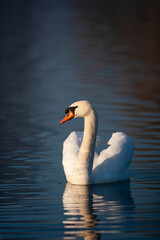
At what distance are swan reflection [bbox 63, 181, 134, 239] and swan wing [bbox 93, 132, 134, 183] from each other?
12 cm

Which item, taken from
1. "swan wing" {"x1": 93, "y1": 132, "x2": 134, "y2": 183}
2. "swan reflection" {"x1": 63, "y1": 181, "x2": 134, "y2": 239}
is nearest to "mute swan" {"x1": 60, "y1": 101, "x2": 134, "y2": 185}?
"swan wing" {"x1": 93, "y1": 132, "x2": 134, "y2": 183}

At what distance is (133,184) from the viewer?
1080 centimetres

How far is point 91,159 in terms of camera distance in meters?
10.8

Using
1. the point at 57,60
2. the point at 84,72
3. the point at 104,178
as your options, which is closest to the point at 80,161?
the point at 104,178

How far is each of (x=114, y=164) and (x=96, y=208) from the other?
145cm

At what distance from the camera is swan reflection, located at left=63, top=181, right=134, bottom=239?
840 cm

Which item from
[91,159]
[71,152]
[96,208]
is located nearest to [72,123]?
[71,152]

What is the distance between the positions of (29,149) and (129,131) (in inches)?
102

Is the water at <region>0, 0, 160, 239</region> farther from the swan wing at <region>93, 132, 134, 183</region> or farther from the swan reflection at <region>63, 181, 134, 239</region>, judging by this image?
the swan wing at <region>93, 132, 134, 183</region>

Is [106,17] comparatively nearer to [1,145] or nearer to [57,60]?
[57,60]

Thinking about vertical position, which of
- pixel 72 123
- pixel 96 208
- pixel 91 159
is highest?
pixel 91 159

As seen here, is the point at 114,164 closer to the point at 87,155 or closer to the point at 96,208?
the point at 87,155

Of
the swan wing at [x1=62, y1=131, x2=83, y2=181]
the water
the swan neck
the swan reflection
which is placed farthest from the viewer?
the swan wing at [x1=62, y1=131, x2=83, y2=181]

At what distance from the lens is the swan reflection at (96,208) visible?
8.40 metres
